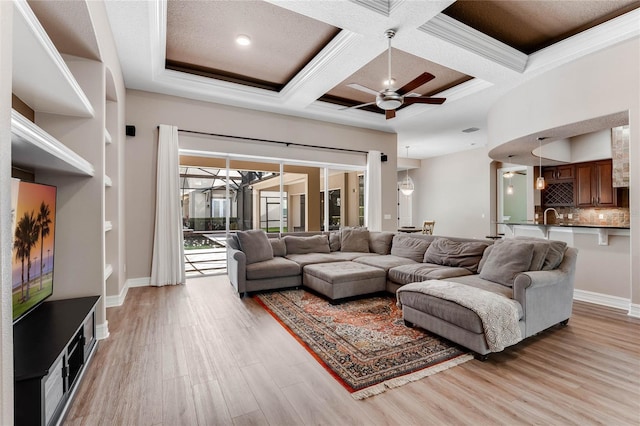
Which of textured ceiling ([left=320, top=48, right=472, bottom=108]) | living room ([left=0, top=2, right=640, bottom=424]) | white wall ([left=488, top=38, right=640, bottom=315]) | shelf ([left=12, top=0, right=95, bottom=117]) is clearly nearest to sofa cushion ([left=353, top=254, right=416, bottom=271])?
living room ([left=0, top=2, right=640, bottom=424])

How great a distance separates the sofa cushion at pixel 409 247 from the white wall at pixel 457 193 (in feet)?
16.2

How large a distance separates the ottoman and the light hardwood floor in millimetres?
1012

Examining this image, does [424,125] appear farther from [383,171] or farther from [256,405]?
[256,405]

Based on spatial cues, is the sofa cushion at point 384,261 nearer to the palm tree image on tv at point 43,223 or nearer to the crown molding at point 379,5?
the crown molding at point 379,5

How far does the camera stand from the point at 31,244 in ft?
6.52

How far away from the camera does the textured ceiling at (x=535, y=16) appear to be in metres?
3.27

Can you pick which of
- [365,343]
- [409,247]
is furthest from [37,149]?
[409,247]

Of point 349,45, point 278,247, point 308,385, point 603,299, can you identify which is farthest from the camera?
point 278,247

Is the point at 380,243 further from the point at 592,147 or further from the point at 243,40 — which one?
the point at 592,147

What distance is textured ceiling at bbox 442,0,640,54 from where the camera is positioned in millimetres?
3273

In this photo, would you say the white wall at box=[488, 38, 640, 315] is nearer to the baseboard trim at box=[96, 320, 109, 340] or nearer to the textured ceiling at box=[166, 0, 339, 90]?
the textured ceiling at box=[166, 0, 339, 90]

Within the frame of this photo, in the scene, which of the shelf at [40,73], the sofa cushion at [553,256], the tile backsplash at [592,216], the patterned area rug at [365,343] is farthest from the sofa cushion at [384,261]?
the tile backsplash at [592,216]

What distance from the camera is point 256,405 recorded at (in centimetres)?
195

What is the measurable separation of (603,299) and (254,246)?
481 centimetres
